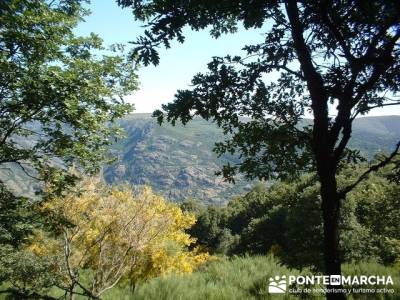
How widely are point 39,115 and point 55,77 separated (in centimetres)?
205

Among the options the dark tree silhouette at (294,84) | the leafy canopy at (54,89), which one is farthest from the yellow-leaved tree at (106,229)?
the dark tree silhouette at (294,84)

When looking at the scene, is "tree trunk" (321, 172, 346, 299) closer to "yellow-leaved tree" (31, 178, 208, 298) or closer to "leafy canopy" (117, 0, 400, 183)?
"leafy canopy" (117, 0, 400, 183)

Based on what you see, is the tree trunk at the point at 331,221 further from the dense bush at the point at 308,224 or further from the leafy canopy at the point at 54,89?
the leafy canopy at the point at 54,89

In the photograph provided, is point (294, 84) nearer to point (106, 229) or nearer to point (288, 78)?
point (288, 78)

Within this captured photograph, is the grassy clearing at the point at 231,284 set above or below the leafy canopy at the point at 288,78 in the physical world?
below

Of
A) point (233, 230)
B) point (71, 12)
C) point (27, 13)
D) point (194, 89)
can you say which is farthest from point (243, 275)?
point (233, 230)

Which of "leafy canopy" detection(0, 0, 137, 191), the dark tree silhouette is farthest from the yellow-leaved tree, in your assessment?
the dark tree silhouette

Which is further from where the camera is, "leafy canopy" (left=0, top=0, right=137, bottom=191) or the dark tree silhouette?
"leafy canopy" (left=0, top=0, right=137, bottom=191)

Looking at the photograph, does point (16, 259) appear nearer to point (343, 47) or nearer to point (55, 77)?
point (55, 77)

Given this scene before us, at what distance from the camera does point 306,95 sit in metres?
5.96

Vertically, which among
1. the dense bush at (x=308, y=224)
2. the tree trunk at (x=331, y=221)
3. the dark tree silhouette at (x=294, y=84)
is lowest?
the dense bush at (x=308, y=224)

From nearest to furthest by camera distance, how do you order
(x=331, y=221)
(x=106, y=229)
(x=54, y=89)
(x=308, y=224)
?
(x=331, y=221) < (x=54, y=89) < (x=106, y=229) < (x=308, y=224)

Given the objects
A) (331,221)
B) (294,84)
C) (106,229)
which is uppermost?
(294,84)

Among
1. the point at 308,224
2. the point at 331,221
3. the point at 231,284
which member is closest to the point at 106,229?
the point at 231,284
